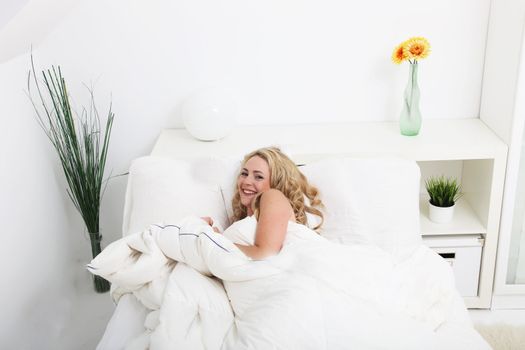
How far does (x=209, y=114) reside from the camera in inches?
104

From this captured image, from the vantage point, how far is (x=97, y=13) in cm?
274

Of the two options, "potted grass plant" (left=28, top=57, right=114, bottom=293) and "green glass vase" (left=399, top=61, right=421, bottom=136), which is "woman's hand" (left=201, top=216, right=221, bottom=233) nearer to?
"potted grass plant" (left=28, top=57, right=114, bottom=293)

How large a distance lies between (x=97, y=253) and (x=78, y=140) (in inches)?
21.0

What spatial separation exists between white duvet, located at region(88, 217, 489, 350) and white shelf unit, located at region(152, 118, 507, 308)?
593 mm

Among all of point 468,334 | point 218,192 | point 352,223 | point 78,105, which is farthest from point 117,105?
point 468,334

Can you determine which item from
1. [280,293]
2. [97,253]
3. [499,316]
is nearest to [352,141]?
[499,316]

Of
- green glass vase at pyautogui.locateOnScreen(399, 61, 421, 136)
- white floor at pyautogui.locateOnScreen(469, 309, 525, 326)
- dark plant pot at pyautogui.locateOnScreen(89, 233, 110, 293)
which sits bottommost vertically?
white floor at pyautogui.locateOnScreen(469, 309, 525, 326)

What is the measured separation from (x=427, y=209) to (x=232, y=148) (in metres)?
0.95

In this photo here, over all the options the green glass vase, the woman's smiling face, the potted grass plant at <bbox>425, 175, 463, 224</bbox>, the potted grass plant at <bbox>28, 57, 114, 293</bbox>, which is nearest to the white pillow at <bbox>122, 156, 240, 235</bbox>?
the woman's smiling face

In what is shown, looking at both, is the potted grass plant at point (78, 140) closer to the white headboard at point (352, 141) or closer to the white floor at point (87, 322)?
the white floor at point (87, 322)

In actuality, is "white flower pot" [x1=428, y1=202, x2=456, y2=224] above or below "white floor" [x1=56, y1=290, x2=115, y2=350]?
above

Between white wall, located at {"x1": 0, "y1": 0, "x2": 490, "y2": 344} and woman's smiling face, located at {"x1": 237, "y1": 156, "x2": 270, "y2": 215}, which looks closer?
woman's smiling face, located at {"x1": 237, "y1": 156, "x2": 270, "y2": 215}

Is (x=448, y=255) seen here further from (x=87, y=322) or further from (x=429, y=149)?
(x=87, y=322)

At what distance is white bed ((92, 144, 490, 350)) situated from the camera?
1.68 meters
